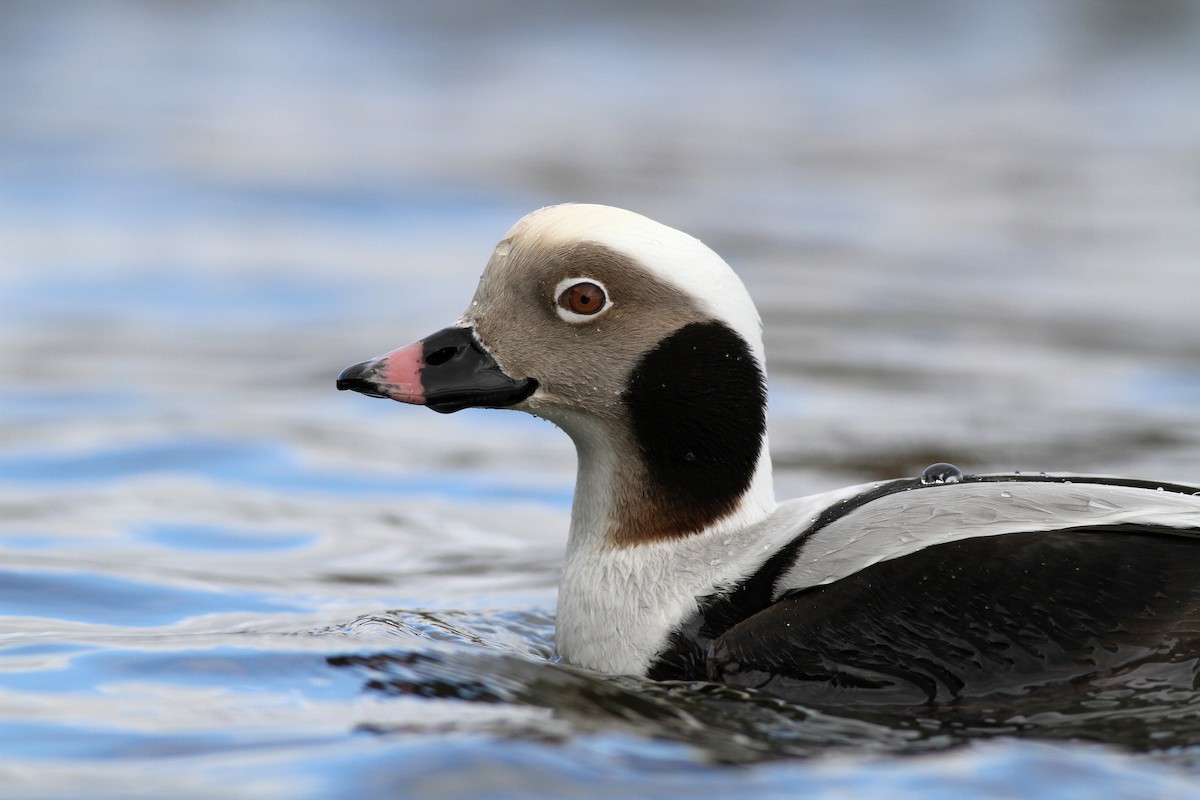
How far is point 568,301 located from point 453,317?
5.94 meters

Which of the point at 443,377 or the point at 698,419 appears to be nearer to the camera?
the point at 698,419

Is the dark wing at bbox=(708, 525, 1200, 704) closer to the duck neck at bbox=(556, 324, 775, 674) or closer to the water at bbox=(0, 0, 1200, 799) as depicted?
the water at bbox=(0, 0, 1200, 799)

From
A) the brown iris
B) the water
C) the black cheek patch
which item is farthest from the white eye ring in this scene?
the water

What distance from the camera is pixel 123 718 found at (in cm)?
437

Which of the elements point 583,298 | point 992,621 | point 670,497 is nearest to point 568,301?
point 583,298

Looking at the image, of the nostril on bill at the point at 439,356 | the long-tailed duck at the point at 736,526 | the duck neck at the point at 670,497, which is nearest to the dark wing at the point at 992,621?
the long-tailed duck at the point at 736,526

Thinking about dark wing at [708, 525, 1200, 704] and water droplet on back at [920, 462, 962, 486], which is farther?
water droplet on back at [920, 462, 962, 486]

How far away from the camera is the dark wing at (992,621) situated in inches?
162

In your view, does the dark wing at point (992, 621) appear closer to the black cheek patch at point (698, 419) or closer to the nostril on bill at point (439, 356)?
the black cheek patch at point (698, 419)

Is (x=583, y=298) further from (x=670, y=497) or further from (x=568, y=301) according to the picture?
(x=670, y=497)

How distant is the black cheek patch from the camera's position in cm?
464

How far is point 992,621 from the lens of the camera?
4141mm

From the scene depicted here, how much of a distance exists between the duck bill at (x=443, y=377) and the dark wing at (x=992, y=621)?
1.03 meters

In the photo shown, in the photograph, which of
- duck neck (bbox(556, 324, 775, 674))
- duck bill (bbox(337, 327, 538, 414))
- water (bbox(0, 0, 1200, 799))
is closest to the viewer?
water (bbox(0, 0, 1200, 799))
